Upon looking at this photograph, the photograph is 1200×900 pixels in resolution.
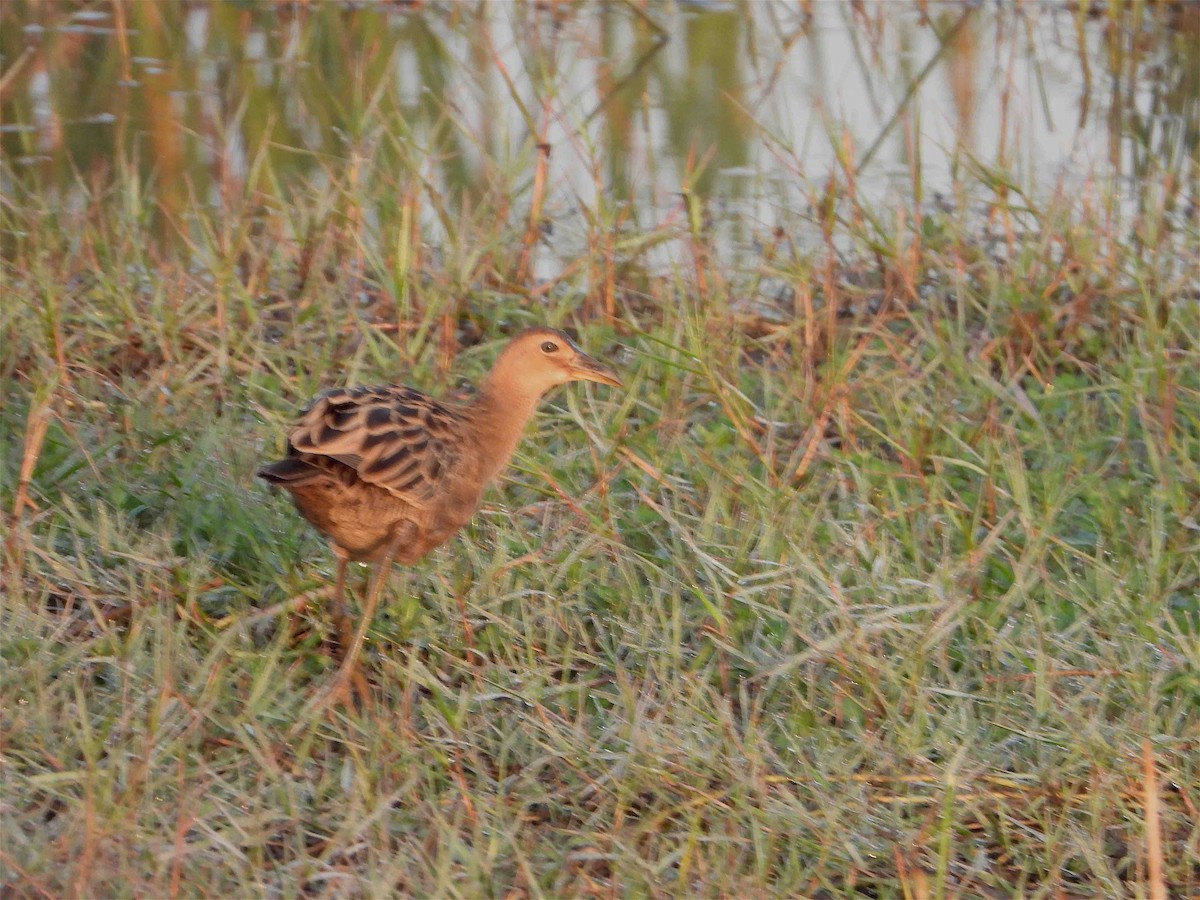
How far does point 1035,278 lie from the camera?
6.06 metres

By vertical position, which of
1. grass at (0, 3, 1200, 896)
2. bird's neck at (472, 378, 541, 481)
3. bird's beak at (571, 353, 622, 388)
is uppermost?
bird's beak at (571, 353, 622, 388)

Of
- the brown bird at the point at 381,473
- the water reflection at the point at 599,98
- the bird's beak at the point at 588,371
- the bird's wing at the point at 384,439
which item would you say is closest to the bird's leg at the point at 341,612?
the brown bird at the point at 381,473

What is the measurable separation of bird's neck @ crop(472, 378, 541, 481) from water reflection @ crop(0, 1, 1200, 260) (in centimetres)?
177

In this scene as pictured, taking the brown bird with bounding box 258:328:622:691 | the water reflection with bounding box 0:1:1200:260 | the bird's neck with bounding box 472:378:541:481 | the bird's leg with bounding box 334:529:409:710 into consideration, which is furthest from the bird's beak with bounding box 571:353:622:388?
the water reflection with bounding box 0:1:1200:260

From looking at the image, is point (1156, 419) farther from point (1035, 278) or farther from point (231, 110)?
point (231, 110)

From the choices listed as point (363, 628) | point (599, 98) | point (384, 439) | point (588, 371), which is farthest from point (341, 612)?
point (599, 98)

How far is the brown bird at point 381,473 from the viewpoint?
3838 mm

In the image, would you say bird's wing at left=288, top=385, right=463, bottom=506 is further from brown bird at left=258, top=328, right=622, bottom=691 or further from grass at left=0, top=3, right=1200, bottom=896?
grass at left=0, top=3, right=1200, bottom=896

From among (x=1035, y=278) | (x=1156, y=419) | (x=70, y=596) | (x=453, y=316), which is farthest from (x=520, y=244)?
(x=70, y=596)

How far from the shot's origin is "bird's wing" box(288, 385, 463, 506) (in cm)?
384

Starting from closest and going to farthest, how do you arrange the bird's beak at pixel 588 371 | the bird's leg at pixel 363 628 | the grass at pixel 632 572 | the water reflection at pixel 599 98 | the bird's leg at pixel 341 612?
the grass at pixel 632 572 → the bird's leg at pixel 363 628 → the bird's leg at pixel 341 612 → the bird's beak at pixel 588 371 → the water reflection at pixel 599 98

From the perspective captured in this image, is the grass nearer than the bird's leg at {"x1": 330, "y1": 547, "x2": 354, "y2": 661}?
Yes

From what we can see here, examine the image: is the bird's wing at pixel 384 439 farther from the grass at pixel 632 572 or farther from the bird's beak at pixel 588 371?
the bird's beak at pixel 588 371

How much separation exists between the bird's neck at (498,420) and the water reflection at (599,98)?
5.81 feet
